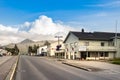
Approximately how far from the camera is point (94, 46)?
239ft

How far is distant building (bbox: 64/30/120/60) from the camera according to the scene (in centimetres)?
7271

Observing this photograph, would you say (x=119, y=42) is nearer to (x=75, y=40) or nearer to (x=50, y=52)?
(x=75, y=40)

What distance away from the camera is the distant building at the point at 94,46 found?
Answer: 239ft

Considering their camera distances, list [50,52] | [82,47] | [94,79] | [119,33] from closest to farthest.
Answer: [94,79]
[82,47]
[119,33]
[50,52]

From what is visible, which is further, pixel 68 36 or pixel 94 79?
pixel 68 36

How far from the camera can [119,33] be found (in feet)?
277

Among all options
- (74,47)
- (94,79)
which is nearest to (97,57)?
(74,47)

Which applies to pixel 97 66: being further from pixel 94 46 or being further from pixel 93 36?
pixel 93 36

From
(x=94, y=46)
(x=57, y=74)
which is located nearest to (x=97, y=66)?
(x=57, y=74)

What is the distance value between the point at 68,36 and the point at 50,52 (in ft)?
186

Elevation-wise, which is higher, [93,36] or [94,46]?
[93,36]

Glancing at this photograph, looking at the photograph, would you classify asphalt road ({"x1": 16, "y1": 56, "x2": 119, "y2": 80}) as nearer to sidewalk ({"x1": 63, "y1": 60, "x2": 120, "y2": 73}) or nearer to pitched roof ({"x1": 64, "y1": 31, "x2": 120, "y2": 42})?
sidewalk ({"x1": 63, "y1": 60, "x2": 120, "y2": 73})

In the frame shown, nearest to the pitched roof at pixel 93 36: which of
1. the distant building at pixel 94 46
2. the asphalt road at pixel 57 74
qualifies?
the distant building at pixel 94 46

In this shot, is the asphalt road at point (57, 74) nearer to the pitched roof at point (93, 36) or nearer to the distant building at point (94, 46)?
the distant building at point (94, 46)
